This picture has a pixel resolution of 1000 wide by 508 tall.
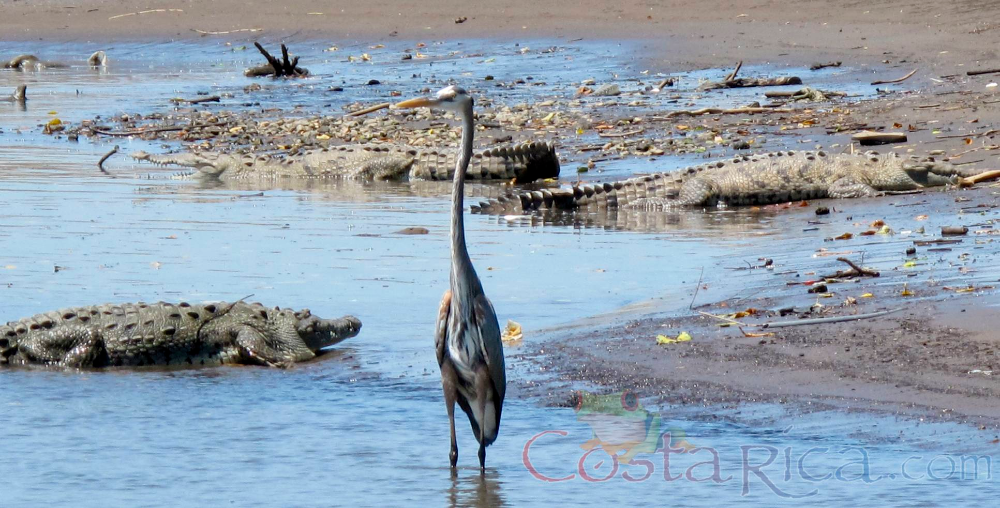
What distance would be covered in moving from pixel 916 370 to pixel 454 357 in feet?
6.63

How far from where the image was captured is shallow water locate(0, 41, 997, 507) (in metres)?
5.04

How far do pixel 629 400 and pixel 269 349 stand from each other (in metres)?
2.06

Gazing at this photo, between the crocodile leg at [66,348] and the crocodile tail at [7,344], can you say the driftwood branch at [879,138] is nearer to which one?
the crocodile leg at [66,348]

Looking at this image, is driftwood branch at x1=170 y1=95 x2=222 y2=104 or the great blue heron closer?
the great blue heron

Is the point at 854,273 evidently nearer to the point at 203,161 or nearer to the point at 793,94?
the point at 203,161

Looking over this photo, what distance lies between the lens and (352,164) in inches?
553

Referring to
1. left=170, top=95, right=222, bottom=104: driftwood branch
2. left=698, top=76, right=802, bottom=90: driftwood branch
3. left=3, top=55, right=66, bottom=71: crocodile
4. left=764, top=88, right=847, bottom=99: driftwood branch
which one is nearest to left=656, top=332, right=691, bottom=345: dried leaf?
left=764, top=88, right=847, bottom=99: driftwood branch

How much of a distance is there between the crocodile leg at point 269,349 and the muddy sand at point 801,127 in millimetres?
1210

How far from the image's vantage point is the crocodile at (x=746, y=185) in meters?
11.4

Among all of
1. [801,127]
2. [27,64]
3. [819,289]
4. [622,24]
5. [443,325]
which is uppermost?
[622,24]

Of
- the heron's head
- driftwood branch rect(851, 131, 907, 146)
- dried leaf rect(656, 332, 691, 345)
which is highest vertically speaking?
the heron's head

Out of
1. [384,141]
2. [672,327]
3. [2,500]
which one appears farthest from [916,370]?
[384,141]

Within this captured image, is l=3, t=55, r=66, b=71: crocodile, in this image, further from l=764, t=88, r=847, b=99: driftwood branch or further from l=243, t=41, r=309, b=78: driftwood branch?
l=764, t=88, r=847, b=99: driftwood branch

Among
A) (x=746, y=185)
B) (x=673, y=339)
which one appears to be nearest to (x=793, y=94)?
(x=746, y=185)
